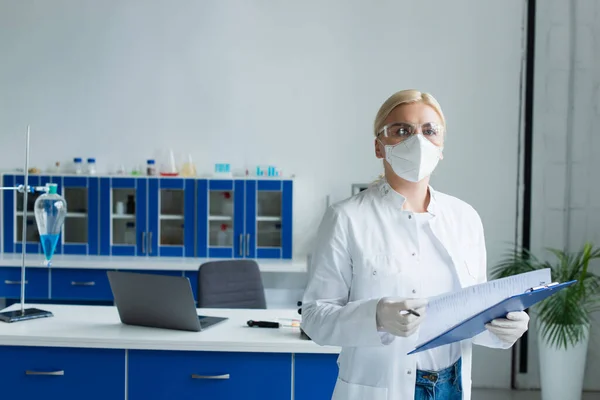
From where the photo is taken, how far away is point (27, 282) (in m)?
4.79

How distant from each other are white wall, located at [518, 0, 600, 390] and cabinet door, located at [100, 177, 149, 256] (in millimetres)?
3017

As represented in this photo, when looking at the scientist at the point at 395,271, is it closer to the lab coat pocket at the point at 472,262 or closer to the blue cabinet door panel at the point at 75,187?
the lab coat pocket at the point at 472,262

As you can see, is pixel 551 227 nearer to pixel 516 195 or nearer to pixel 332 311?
pixel 516 195

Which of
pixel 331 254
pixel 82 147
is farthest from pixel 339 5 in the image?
pixel 331 254

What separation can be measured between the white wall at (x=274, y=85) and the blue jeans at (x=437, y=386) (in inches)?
134

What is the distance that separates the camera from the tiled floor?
4949 millimetres

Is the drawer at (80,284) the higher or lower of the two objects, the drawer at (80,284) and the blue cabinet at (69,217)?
the lower

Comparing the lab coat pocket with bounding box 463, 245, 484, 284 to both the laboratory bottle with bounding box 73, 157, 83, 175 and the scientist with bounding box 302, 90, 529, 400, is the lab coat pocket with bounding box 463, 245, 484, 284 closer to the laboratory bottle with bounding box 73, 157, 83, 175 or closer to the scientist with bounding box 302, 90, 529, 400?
the scientist with bounding box 302, 90, 529, 400

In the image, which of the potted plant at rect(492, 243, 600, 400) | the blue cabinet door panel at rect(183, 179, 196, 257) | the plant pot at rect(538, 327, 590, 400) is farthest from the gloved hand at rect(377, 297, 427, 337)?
the blue cabinet door panel at rect(183, 179, 196, 257)

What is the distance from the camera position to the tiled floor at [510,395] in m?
4.95

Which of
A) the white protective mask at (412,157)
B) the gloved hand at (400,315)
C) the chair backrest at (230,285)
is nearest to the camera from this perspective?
the gloved hand at (400,315)

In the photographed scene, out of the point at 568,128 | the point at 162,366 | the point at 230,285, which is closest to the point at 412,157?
the point at 162,366

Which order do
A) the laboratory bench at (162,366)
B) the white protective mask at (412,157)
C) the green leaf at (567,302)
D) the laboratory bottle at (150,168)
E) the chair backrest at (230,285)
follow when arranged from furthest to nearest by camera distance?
the laboratory bottle at (150,168) < the green leaf at (567,302) < the chair backrest at (230,285) < the laboratory bench at (162,366) < the white protective mask at (412,157)

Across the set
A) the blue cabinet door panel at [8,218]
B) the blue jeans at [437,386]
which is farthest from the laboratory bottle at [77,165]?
the blue jeans at [437,386]
